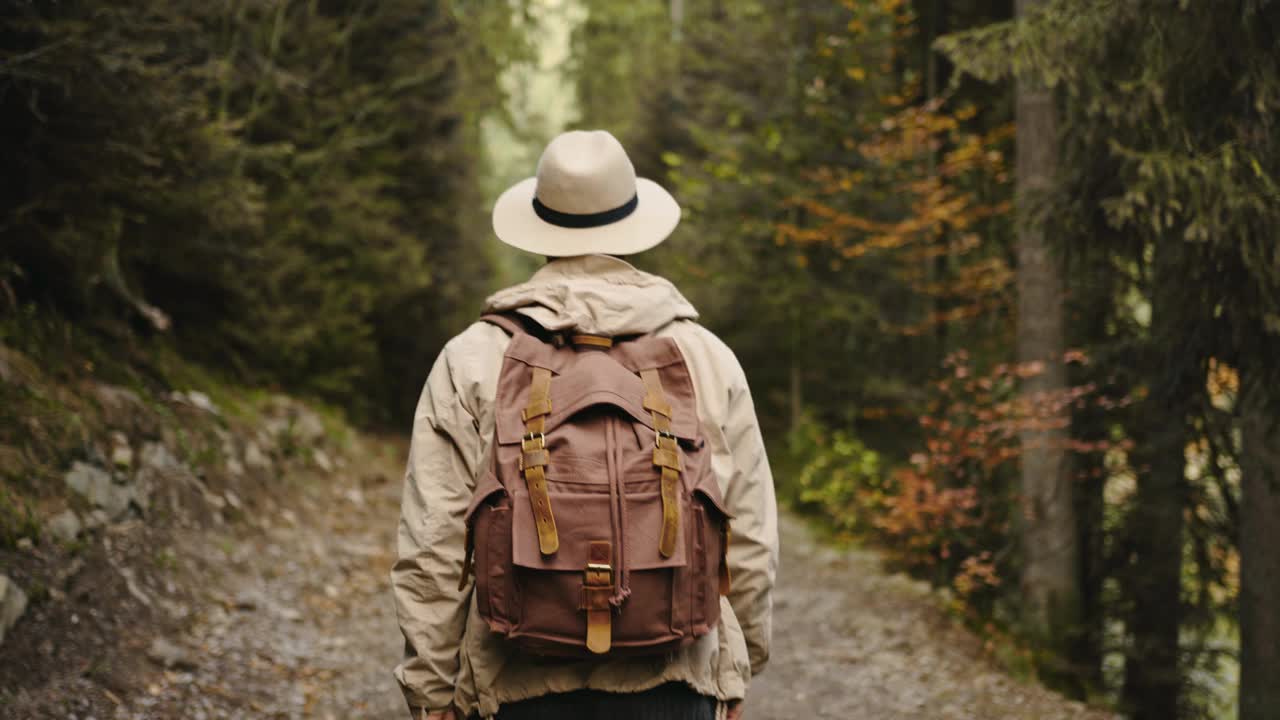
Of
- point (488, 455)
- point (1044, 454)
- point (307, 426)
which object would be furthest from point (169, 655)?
point (1044, 454)

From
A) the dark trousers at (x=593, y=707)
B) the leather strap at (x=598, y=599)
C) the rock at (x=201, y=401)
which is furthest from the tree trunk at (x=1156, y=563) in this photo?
the rock at (x=201, y=401)

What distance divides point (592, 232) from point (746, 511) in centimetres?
79

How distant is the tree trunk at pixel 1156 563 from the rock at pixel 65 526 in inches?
263

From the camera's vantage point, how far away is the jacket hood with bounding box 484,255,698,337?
223 centimetres

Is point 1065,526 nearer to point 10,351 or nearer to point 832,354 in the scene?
point 832,354

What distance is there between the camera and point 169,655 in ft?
17.0

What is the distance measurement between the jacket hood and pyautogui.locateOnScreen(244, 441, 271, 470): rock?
666cm

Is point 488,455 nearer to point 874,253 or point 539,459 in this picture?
point 539,459

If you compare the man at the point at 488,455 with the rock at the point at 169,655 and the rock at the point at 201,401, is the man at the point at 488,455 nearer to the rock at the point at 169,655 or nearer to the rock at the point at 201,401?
the rock at the point at 169,655

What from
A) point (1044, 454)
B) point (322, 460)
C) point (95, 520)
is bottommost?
point (322, 460)

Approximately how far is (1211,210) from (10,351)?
693 centimetres

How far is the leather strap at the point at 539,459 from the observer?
198 cm

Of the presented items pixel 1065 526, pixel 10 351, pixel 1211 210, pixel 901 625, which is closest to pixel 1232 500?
pixel 1065 526

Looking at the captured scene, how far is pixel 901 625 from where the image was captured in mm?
7555
